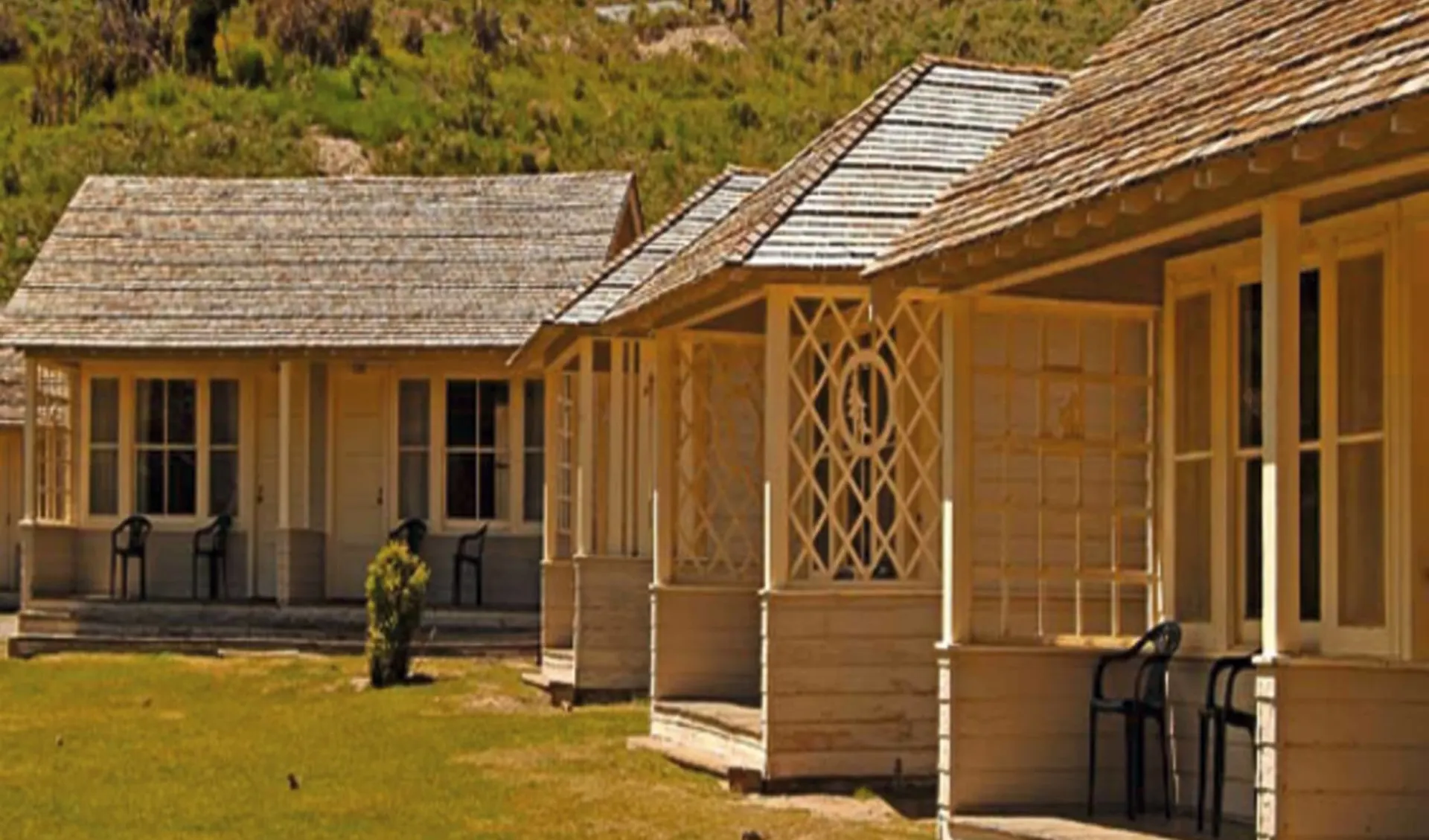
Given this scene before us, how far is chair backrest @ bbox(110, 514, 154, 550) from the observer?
95.0ft

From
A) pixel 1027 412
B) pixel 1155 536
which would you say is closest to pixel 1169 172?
pixel 1155 536

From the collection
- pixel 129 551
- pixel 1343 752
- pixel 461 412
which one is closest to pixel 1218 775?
pixel 1343 752

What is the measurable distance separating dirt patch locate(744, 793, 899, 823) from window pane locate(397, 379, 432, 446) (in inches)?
557

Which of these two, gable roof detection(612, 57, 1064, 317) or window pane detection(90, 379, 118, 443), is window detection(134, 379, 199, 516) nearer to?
window pane detection(90, 379, 118, 443)

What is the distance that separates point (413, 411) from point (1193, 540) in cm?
1713

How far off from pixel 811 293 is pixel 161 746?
21.4ft

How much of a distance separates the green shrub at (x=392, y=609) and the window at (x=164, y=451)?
6.81m

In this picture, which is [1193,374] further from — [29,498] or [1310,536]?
[29,498]

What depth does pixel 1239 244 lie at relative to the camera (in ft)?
40.4

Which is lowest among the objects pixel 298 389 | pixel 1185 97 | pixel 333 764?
pixel 333 764

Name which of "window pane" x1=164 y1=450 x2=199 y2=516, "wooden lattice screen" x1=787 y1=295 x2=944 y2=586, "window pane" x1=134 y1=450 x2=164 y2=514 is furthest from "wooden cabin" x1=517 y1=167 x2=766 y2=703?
"window pane" x1=134 y1=450 x2=164 y2=514

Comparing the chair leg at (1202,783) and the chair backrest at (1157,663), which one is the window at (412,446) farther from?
the chair leg at (1202,783)

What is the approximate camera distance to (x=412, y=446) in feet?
95.2

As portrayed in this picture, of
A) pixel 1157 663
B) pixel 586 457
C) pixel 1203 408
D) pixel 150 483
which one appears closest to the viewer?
pixel 1157 663
